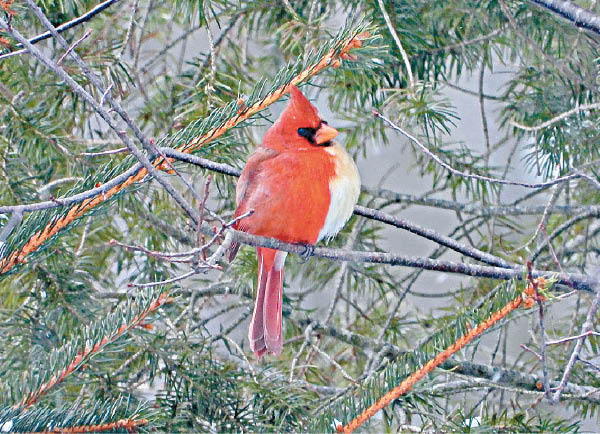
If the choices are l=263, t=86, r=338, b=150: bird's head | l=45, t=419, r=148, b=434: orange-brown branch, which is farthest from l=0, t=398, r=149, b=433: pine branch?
l=263, t=86, r=338, b=150: bird's head

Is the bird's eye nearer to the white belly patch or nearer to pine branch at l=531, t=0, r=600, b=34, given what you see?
the white belly patch

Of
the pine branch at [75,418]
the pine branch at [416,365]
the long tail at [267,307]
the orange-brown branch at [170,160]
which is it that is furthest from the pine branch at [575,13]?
the pine branch at [75,418]

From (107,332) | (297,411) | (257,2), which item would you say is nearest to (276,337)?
(297,411)

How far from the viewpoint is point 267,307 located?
1.77 m

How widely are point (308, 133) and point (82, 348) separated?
0.72 m

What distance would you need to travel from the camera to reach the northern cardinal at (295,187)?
1672 mm

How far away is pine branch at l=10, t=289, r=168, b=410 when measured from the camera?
1262 millimetres

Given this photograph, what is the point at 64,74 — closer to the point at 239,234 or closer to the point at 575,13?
the point at 239,234

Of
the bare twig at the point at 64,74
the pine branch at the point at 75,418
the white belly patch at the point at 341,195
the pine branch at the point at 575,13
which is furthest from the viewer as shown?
the white belly patch at the point at 341,195

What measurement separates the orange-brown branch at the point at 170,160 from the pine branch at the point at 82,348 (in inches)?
6.9

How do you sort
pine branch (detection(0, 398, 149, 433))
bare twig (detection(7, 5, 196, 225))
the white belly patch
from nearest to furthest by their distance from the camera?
bare twig (detection(7, 5, 196, 225)) → pine branch (detection(0, 398, 149, 433)) → the white belly patch

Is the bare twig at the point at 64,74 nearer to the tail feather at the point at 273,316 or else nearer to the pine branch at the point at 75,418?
the pine branch at the point at 75,418

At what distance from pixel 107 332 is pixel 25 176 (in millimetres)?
765

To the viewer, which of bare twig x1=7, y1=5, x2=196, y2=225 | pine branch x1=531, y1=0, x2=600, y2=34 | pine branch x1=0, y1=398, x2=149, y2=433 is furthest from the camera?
pine branch x1=531, y1=0, x2=600, y2=34
